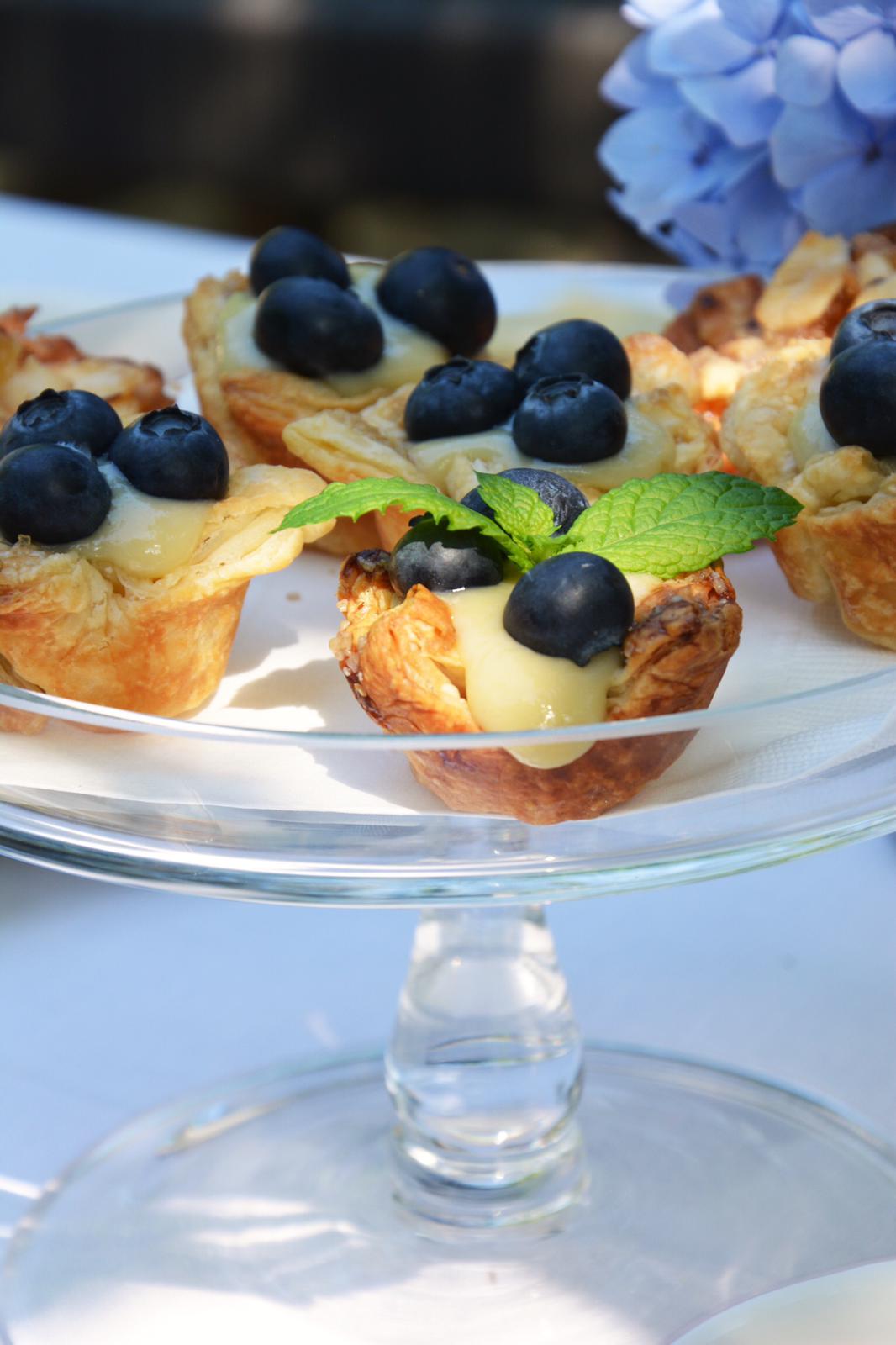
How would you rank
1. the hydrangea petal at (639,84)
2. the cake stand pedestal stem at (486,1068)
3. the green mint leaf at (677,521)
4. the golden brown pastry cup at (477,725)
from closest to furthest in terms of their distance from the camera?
Answer: 1. the golden brown pastry cup at (477,725)
2. the green mint leaf at (677,521)
3. the cake stand pedestal stem at (486,1068)
4. the hydrangea petal at (639,84)

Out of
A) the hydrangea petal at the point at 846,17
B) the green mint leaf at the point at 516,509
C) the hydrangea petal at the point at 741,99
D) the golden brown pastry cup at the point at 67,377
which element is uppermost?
the hydrangea petal at the point at 846,17

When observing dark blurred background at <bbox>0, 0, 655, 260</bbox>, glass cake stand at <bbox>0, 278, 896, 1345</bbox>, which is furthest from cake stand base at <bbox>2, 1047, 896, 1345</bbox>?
dark blurred background at <bbox>0, 0, 655, 260</bbox>

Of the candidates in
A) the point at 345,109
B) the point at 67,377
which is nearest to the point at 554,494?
the point at 67,377

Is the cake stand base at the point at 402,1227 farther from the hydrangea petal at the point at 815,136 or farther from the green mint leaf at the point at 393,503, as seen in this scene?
the hydrangea petal at the point at 815,136

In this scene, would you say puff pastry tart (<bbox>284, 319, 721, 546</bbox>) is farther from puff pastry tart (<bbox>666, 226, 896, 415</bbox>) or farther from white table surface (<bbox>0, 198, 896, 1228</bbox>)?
white table surface (<bbox>0, 198, 896, 1228</bbox>)

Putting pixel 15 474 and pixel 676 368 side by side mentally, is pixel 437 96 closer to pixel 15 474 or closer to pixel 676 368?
pixel 676 368

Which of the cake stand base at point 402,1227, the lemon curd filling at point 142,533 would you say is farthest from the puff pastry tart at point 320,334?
the cake stand base at point 402,1227

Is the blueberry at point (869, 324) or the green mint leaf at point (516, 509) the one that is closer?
the green mint leaf at point (516, 509)

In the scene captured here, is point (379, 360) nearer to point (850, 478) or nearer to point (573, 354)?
point (573, 354)
